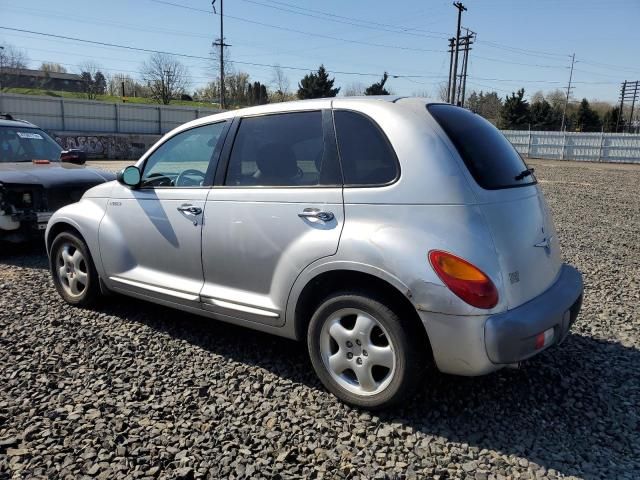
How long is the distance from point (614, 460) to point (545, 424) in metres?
0.39

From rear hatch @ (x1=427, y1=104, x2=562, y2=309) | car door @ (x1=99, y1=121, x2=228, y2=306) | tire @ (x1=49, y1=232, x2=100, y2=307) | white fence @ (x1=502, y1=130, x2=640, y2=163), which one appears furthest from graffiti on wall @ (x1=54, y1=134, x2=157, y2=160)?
rear hatch @ (x1=427, y1=104, x2=562, y2=309)

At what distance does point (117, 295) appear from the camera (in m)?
4.96

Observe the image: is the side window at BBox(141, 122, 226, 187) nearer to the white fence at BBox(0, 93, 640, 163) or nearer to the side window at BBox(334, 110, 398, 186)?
the side window at BBox(334, 110, 398, 186)

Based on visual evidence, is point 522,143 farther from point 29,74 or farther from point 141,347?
point 29,74

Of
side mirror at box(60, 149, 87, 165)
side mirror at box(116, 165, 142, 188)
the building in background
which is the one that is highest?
the building in background

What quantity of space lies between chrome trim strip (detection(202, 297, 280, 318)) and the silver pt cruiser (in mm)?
10

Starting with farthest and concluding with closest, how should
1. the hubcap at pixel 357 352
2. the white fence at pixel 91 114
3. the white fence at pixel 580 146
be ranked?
the white fence at pixel 580 146 → the white fence at pixel 91 114 → the hubcap at pixel 357 352

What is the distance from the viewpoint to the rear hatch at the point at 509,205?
276 centimetres

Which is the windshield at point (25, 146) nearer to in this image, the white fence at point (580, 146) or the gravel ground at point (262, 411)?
the gravel ground at point (262, 411)

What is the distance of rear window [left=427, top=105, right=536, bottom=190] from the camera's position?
2961mm

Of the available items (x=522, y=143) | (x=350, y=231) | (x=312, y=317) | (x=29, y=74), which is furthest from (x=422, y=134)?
(x=29, y=74)

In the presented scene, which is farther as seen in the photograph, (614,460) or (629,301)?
(629,301)

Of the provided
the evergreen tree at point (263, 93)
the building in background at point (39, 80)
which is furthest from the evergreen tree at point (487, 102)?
the building in background at point (39, 80)

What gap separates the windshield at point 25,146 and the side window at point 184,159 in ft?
15.0
